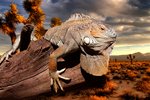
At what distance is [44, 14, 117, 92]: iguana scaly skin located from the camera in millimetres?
5070

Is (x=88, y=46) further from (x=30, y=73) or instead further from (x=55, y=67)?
(x=30, y=73)

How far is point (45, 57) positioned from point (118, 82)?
17.9m

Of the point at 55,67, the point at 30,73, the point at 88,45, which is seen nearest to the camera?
the point at 88,45

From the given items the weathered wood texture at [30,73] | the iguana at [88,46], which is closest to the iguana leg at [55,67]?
the iguana at [88,46]

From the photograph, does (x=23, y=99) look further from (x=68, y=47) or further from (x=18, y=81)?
(x=68, y=47)

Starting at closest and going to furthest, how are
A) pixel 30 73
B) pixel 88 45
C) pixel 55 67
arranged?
pixel 88 45, pixel 55 67, pixel 30 73

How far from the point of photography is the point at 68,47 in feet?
16.7

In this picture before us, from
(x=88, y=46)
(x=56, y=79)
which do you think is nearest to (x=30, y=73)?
(x=56, y=79)

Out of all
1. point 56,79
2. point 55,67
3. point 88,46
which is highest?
point 88,46

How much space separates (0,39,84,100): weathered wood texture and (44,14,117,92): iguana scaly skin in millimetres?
241

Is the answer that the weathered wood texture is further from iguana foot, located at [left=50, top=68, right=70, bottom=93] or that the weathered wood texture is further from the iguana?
the iguana

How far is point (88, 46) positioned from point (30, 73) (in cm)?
148

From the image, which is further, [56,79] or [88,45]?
[56,79]

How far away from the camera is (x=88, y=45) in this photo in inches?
196
